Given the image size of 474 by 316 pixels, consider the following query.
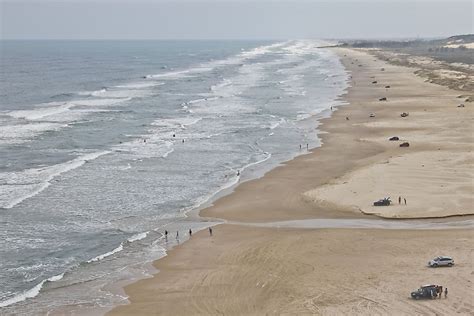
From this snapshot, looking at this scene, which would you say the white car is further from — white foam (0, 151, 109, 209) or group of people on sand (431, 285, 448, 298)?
white foam (0, 151, 109, 209)

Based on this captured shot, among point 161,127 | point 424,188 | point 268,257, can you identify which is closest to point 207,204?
point 268,257

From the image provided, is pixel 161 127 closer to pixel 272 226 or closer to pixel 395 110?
pixel 395 110

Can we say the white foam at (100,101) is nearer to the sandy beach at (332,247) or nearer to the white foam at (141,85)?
the white foam at (141,85)

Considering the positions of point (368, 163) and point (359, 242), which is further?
point (368, 163)

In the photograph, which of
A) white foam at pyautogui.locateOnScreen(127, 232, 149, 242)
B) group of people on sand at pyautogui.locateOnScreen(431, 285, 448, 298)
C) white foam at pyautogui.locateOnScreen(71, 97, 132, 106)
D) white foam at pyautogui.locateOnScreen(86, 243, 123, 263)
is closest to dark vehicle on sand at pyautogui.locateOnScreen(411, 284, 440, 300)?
group of people on sand at pyautogui.locateOnScreen(431, 285, 448, 298)

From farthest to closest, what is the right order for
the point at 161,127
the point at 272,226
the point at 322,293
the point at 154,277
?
the point at 161,127, the point at 272,226, the point at 154,277, the point at 322,293

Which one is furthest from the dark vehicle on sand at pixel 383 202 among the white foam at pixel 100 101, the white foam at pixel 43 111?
the white foam at pixel 100 101

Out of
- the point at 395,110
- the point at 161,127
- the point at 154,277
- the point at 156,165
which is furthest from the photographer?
the point at 395,110
